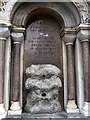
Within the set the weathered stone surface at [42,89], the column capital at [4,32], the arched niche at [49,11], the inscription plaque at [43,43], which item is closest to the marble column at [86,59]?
the arched niche at [49,11]

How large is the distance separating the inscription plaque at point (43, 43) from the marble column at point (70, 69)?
0.32 metres

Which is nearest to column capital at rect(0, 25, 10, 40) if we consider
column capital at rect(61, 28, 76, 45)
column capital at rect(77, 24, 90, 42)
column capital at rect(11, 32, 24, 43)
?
column capital at rect(11, 32, 24, 43)

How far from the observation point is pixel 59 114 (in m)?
3.86

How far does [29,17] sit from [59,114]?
9.69 feet

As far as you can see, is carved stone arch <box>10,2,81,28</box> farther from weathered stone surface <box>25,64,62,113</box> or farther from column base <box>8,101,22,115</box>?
column base <box>8,101,22,115</box>

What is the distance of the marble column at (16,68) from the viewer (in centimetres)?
407

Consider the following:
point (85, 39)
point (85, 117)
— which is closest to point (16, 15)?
point (85, 39)

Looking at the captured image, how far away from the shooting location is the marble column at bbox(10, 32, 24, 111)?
13.3ft

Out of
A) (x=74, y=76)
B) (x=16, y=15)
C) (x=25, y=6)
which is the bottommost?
(x=74, y=76)

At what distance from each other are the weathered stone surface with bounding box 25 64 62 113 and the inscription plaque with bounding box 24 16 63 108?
23.9 inches

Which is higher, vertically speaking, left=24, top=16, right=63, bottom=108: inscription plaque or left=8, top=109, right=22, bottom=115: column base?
left=24, top=16, right=63, bottom=108: inscription plaque

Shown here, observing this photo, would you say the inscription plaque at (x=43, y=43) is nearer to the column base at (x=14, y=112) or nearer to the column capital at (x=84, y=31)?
the column capital at (x=84, y=31)

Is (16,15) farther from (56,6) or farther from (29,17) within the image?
(56,6)

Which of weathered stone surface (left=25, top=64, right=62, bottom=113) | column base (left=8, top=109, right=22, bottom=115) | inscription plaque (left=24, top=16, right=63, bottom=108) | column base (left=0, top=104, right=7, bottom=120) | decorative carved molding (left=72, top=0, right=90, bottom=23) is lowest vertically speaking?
column base (left=8, top=109, right=22, bottom=115)
